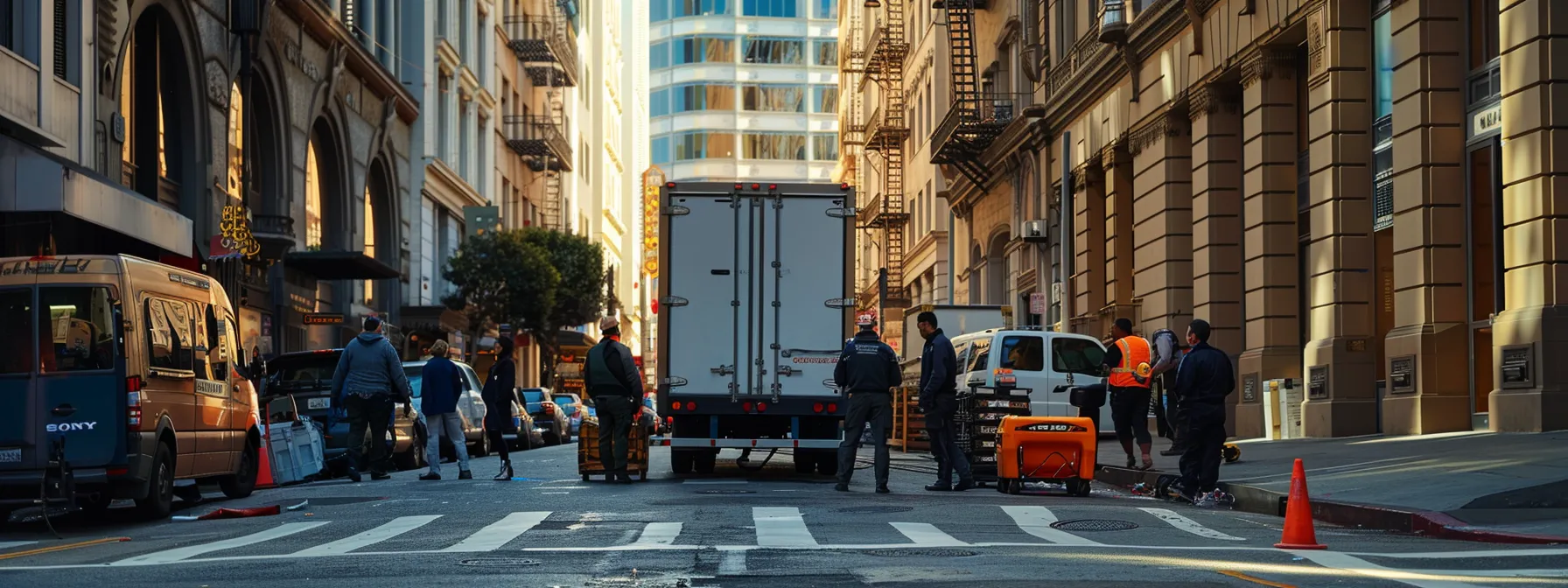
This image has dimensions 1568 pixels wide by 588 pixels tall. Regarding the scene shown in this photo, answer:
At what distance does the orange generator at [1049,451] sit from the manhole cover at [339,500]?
18.4 feet

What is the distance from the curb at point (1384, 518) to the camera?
11414 millimetres

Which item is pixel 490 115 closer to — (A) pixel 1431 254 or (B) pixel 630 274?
(A) pixel 1431 254

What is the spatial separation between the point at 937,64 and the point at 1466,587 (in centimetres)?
4665

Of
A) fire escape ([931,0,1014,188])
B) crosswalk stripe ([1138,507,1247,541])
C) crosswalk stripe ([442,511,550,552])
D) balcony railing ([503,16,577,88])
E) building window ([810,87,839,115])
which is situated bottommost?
crosswalk stripe ([1138,507,1247,541])

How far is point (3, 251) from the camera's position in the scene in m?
22.9

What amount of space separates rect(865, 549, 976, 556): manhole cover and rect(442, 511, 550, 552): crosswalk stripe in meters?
2.26

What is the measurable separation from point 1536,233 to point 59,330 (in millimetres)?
13885

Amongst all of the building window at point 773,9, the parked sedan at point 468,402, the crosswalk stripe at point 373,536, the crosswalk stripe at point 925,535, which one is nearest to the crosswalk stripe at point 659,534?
the crosswalk stripe at point 925,535

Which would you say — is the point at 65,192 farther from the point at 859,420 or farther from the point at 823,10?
the point at 823,10

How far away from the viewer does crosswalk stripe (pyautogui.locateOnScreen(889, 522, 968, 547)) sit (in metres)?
11.2

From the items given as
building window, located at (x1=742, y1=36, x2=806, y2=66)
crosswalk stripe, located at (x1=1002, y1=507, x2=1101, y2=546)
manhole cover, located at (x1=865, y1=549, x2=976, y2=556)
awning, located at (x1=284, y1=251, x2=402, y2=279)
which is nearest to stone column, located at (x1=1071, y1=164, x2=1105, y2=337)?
awning, located at (x1=284, y1=251, x2=402, y2=279)

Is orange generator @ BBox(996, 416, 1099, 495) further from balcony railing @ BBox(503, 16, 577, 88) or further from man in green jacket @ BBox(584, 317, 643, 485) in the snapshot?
balcony railing @ BBox(503, 16, 577, 88)

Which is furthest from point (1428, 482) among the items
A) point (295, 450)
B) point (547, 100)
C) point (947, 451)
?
point (547, 100)

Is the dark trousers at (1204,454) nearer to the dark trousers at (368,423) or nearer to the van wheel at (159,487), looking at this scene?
the van wheel at (159,487)
